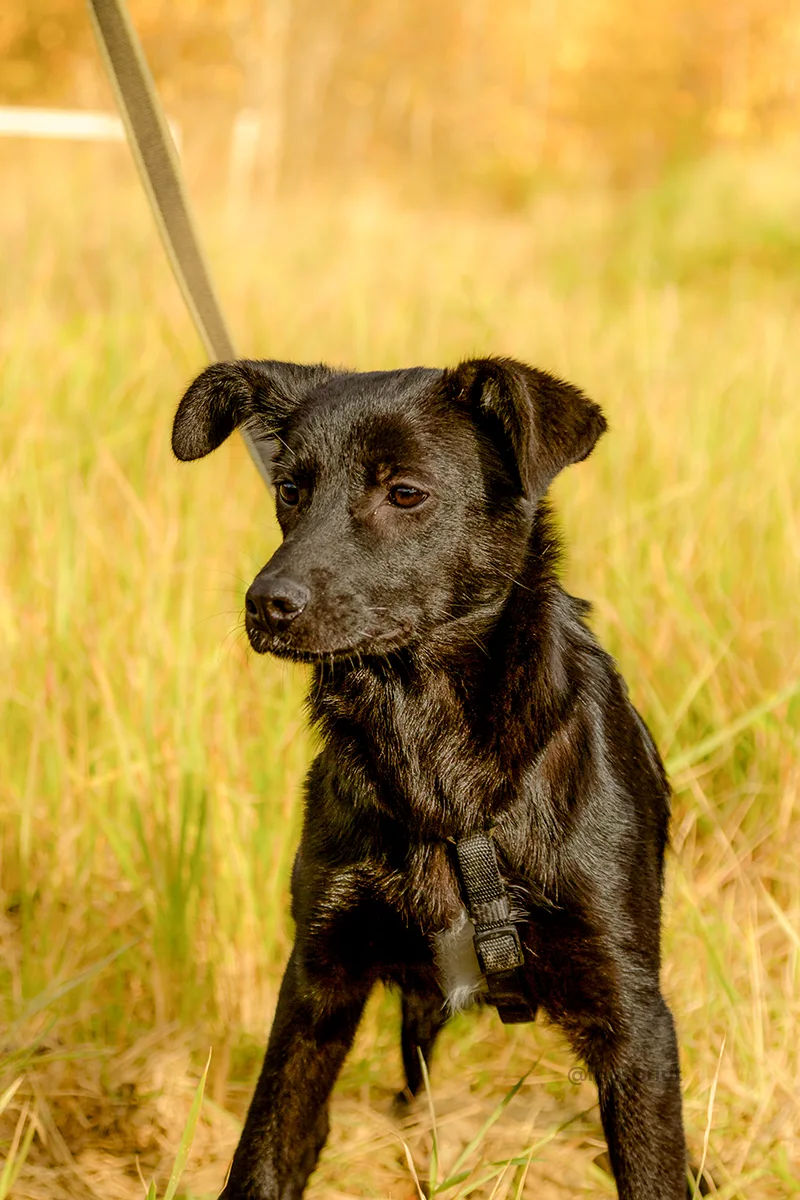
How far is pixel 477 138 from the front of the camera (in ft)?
86.5

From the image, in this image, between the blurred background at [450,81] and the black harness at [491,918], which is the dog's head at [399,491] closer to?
the black harness at [491,918]

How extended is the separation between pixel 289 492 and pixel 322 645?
35 cm

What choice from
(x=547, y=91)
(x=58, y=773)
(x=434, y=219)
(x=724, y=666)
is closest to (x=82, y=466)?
(x=58, y=773)

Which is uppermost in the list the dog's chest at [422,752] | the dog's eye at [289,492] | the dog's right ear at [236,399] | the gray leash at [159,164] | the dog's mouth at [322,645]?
the gray leash at [159,164]

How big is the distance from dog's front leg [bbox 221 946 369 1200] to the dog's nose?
0.55m

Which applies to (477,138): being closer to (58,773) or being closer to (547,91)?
(547,91)

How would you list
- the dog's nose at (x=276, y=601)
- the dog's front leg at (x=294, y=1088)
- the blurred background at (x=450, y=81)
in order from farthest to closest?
the blurred background at (x=450, y=81) < the dog's front leg at (x=294, y=1088) < the dog's nose at (x=276, y=601)

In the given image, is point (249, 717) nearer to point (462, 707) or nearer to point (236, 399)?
point (236, 399)

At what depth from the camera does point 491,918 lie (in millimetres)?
1927

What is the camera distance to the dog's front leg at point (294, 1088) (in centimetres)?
197

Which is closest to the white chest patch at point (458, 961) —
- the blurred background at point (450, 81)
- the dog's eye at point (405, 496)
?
the dog's eye at point (405, 496)

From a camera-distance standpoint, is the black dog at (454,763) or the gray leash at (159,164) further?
the gray leash at (159,164)

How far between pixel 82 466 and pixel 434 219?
837 cm

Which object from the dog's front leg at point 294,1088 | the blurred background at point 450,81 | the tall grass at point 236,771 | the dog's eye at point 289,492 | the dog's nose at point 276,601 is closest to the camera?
the dog's nose at point 276,601
